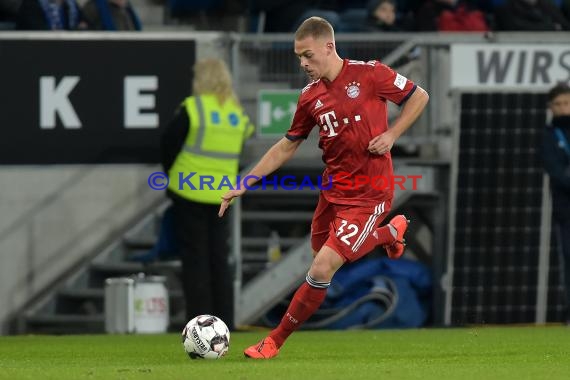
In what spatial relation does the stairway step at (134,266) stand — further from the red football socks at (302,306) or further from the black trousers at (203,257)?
the red football socks at (302,306)

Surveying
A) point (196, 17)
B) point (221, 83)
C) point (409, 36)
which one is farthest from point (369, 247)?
point (196, 17)

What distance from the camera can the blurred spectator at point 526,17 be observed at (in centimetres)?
1622

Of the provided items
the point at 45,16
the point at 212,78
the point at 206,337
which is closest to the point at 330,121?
the point at 206,337

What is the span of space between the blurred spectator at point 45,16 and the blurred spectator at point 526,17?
435 centimetres

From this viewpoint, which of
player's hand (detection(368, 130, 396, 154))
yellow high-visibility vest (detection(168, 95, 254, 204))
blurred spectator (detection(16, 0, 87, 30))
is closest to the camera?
player's hand (detection(368, 130, 396, 154))

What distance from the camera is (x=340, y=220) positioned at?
972 cm

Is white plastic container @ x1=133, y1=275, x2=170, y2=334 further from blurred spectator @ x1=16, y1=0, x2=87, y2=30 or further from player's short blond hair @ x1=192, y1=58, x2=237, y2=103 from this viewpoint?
blurred spectator @ x1=16, y1=0, x2=87, y2=30

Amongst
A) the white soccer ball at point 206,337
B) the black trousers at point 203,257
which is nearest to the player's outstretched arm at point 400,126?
the white soccer ball at point 206,337

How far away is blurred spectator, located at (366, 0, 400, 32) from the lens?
15.7 m

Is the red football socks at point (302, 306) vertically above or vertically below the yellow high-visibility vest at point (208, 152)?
below

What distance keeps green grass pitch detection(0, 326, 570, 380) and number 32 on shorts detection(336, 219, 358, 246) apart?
752 millimetres

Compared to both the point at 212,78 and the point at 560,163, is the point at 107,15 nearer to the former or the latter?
the point at 212,78

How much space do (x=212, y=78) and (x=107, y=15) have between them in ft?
7.69

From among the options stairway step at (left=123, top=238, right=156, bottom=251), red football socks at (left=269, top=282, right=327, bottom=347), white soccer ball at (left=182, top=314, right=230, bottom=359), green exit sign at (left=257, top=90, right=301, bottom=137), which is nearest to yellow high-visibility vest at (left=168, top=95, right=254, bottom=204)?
green exit sign at (left=257, top=90, right=301, bottom=137)
